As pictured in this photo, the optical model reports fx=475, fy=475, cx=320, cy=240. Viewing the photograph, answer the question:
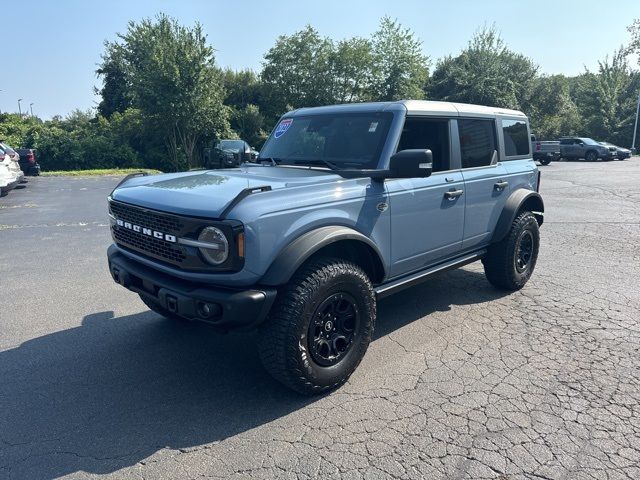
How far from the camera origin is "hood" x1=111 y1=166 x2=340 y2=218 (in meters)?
3.02

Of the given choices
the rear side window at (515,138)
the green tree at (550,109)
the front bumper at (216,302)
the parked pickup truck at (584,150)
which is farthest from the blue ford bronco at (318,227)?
the green tree at (550,109)

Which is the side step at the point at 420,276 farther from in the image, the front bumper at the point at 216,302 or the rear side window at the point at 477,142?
the front bumper at the point at 216,302

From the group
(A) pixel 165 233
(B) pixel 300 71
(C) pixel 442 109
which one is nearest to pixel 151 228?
(A) pixel 165 233

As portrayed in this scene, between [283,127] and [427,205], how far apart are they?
171cm

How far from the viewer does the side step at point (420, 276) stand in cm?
385

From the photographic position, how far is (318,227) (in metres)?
3.22

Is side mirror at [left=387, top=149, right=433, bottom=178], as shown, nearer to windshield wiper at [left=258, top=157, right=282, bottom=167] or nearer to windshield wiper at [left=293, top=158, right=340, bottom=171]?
windshield wiper at [left=293, top=158, right=340, bottom=171]

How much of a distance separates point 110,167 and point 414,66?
72.5 feet

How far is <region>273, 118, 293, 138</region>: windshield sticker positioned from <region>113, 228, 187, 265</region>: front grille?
→ 185 cm

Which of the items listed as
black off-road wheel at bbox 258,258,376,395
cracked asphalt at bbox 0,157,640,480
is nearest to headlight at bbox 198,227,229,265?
black off-road wheel at bbox 258,258,376,395

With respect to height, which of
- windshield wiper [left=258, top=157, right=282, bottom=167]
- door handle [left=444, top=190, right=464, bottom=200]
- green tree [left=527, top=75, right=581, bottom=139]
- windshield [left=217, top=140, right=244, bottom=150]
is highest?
green tree [left=527, top=75, right=581, bottom=139]

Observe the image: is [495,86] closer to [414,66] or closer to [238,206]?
[414,66]

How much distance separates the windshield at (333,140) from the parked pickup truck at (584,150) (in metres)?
30.9

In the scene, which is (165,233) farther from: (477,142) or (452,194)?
(477,142)
